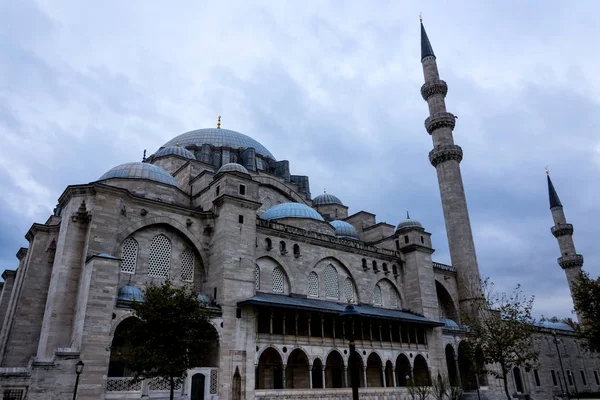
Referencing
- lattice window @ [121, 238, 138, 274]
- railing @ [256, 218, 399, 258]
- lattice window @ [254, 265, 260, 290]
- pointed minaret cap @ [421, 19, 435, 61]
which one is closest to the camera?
lattice window @ [121, 238, 138, 274]

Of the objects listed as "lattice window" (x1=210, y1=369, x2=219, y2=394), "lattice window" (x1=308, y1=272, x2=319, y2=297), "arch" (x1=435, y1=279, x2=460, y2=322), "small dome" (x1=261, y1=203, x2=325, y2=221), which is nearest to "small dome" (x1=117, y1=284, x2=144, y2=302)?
"lattice window" (x1=210, y1=369, x2=219, y2=394)

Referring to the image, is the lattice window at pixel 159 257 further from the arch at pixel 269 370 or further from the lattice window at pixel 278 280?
the arch at pixel 269 370

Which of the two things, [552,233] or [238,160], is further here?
[552,233]

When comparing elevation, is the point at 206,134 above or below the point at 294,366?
above

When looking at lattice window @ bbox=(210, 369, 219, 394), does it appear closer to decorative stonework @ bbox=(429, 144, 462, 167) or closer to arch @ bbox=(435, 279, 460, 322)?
arch @ bbox=(435, 279, 460, 322)

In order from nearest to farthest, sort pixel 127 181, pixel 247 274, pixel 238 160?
1. pixel 247 274
2. pixel 127 181
3. pixel 238 160

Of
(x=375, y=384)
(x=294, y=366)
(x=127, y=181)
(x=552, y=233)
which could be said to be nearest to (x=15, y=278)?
(x=127, y=181)

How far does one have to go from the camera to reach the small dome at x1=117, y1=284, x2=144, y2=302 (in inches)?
684

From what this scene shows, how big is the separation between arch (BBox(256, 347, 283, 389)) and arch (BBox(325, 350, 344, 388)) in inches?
119

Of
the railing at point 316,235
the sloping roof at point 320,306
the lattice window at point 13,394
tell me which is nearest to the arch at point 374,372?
Answer: the sloping roof at point 320,306

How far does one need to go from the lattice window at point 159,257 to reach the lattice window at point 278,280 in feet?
18.9

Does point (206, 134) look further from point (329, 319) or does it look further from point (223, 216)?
point (329, 319)

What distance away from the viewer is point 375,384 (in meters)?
25.6

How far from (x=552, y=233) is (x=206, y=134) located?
3586 cm
